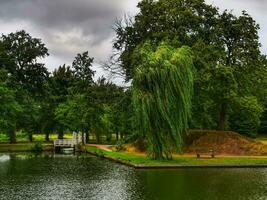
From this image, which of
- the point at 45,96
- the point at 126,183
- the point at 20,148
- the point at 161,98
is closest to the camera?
the point at 126,183

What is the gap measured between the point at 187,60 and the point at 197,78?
22.8 feet

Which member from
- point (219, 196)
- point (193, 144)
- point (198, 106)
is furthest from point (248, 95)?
point (219, 196)

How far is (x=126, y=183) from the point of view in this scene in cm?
3438

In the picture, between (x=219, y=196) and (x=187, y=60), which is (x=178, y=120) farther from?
(x=219, y=196)

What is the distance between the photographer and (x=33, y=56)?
8369cm

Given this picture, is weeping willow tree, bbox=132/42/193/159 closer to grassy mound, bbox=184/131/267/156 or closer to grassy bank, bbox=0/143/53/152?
grassy mound, bbox=184/131/267/156

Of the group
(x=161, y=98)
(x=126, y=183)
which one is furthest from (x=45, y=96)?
(x=126, y=183)

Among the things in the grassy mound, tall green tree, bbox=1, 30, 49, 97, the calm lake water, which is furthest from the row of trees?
the calm lake water

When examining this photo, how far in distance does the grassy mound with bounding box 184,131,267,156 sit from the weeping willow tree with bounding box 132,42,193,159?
9598 millimetres

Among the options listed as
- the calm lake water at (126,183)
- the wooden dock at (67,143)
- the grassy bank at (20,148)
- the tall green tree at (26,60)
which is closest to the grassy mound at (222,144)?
the calm lake water at (126,183)

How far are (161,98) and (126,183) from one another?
13.3m

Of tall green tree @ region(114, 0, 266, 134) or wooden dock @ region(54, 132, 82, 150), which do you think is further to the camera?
wooden dock @ region(54, 132, 82, 150)

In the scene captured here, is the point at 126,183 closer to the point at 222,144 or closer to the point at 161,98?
the point at 161,98

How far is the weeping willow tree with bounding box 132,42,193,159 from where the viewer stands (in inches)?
1794
